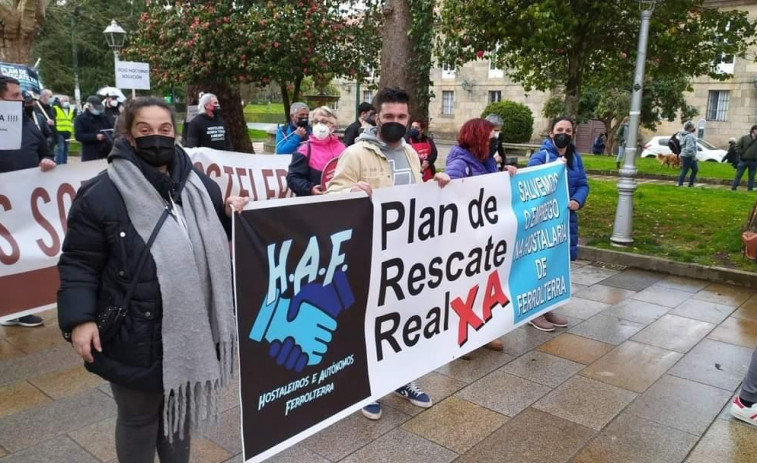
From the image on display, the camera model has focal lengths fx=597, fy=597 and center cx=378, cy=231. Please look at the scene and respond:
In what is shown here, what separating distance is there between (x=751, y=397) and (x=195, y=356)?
10.6ft

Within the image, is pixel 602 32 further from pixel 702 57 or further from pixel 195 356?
pixel 195 356

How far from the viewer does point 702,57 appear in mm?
10258

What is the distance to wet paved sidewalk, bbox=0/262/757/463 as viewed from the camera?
3.20 metres

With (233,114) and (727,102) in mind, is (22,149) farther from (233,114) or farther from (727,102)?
(727,102)

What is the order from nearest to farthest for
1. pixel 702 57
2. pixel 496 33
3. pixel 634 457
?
pixel 634 457
pixel 496 33
pixel 702 57

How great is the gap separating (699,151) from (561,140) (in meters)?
25.7

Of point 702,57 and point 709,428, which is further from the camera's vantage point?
point 702,57

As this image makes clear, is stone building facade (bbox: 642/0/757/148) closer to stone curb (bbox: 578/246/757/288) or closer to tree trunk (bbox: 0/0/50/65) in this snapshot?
stone curb (bbox: 578/246/757/288)

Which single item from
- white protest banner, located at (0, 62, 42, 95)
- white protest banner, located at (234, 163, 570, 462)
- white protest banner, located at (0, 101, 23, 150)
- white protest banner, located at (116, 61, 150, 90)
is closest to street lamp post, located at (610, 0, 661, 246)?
white protest banner, located at (234, 163, 570, 462)

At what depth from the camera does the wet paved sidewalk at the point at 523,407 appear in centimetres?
320

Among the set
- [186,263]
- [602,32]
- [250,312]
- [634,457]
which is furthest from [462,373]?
[602,32]

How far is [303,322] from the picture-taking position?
275 cm

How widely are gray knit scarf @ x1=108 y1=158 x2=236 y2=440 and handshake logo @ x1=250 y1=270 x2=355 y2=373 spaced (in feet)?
0.65

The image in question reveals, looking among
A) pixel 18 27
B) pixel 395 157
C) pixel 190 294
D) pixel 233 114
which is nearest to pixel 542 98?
pixel 233 114
